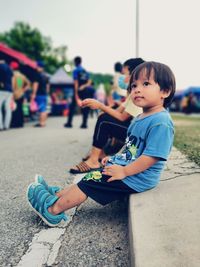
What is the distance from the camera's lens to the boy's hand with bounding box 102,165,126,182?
237cm

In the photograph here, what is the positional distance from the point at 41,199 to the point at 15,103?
873 centimetres

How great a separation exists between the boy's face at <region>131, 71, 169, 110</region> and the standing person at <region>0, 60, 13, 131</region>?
299 inches

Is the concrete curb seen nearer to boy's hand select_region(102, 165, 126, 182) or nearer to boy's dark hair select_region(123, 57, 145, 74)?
boy's hand select_region(102, 165, 126, 182)

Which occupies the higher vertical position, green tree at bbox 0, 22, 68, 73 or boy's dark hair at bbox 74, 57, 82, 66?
green tree at bbox 0, 22, 68, 73

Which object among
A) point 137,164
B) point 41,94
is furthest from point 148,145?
point 41,94

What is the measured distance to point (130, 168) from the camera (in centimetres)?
234

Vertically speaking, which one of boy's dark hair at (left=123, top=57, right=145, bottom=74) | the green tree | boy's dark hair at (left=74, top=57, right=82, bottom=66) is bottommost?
boy's dark hair at (left=123, top=57, right=145, bottom=74)

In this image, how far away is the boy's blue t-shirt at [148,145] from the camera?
2277mm

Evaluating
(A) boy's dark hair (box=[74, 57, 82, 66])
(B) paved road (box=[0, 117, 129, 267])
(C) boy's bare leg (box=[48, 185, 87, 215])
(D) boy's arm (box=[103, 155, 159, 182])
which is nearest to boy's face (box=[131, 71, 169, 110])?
(D) boy's arm (box=[103, 155, 159, 182])

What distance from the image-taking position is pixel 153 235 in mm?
1899

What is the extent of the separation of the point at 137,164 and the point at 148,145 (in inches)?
5.6

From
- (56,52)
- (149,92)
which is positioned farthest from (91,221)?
(56,52)

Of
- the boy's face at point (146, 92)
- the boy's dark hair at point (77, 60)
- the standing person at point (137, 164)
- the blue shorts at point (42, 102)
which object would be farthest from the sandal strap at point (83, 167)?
the blue shorts at point (42, 102)

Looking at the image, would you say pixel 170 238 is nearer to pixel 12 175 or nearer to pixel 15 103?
pixel 12 175
